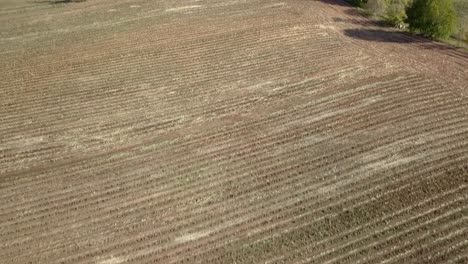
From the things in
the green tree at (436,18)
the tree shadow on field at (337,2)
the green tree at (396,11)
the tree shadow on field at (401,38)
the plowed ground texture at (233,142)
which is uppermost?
the green tree at (436,18)

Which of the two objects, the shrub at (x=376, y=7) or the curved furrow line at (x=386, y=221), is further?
the shrub at (x=376, y=7)

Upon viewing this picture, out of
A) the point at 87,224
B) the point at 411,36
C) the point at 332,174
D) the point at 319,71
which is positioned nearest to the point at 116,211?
the point at 87,224

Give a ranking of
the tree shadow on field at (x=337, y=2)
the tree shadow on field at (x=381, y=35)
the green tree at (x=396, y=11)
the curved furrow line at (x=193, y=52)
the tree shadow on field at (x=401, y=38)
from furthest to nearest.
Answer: the tree shadow on field at (x=337, y=2) < the green tree at (x=396, y=11) < the tree shadow on field at (x=381, y=35) < the tree shadow on field at (x=401, y=38) < the curved furrow line at (x=193, y=52)

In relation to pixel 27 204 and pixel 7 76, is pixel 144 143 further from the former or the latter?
pixel 7 76

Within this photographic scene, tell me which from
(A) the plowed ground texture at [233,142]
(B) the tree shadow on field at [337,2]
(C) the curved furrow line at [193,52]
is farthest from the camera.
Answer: (B) the tree shadow on field at [337,2]

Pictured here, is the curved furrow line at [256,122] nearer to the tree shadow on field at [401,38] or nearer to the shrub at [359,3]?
the tree shadow on field at [401,38]

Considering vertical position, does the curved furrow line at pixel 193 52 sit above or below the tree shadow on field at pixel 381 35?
below

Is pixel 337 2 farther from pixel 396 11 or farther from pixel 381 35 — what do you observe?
pixel 381 35

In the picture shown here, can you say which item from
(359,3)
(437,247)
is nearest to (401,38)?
(359,3)

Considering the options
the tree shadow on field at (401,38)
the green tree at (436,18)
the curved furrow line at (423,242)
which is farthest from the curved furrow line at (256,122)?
the green tree at (436,18)
